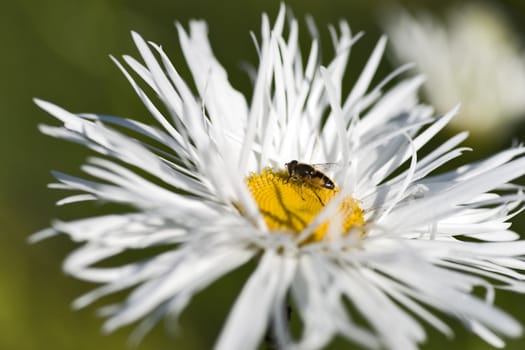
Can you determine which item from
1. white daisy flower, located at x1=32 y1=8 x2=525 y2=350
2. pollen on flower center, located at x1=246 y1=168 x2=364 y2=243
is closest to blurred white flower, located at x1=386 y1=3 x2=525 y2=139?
white daisy flower, located at x1=32 y1=8 x2=525 y2=350

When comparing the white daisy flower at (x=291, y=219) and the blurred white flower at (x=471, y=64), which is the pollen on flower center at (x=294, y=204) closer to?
the white daisy flower at (x=291, y=219)

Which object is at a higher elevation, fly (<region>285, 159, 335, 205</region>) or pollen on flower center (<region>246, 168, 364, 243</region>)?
fly (<region>285, 159, 335, 205</region>)

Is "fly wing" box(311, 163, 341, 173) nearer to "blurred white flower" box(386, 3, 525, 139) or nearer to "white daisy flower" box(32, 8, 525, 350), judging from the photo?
"white daisy flower" box(32, 8, 525, 350)

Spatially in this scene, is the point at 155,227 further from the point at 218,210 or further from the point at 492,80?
the point at 492,80

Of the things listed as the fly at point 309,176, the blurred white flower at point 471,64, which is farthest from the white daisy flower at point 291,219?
the blurred white flower at point 471,64

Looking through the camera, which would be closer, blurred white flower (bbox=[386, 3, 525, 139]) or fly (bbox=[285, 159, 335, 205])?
fly (bbox=[285, 159, 335, 205])

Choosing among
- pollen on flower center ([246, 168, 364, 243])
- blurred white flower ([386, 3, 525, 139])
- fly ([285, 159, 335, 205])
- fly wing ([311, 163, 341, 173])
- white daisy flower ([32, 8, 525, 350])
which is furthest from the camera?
blurred white flower ([386, 3, 525, 139])

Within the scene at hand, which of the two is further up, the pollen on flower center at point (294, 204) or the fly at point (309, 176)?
the fly at point (309, 176)

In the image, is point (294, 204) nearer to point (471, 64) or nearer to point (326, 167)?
point (326, 167)
